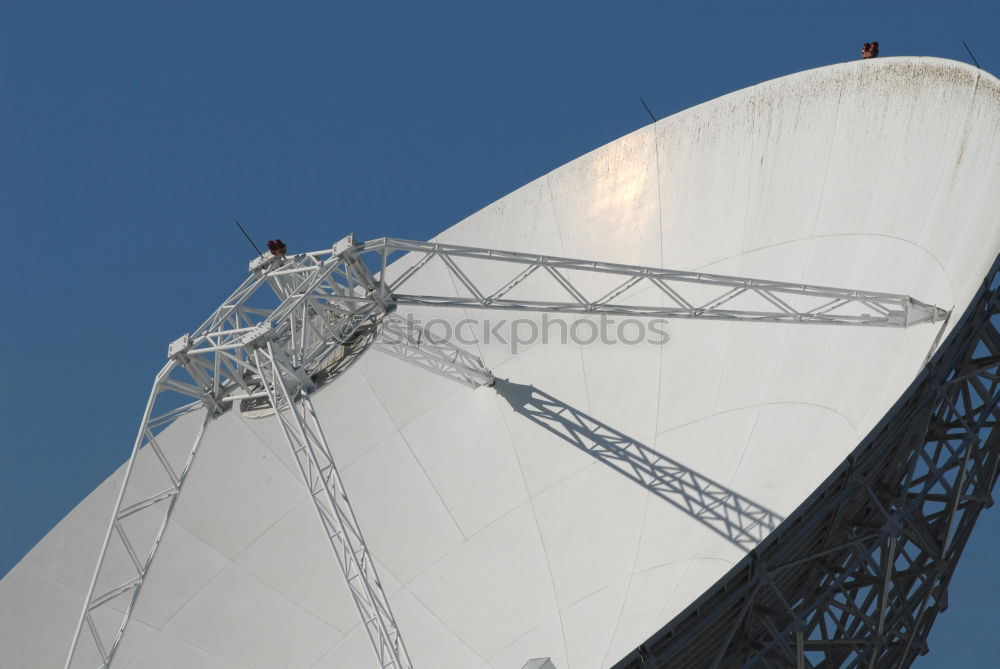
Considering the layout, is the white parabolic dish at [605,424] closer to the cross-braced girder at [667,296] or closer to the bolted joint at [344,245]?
the cross-braced girder at [667,296]

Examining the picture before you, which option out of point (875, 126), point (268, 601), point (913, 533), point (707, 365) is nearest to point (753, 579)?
point (913, 533)

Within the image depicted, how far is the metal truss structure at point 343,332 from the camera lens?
2419 centimetres

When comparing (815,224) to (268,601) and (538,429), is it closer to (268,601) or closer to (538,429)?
(538,429)

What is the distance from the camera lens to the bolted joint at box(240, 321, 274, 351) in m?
24.9

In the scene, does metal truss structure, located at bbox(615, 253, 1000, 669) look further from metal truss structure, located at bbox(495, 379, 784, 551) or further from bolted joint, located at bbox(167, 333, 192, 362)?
bolted joint, located at bbox(167, 333, 192, 362)

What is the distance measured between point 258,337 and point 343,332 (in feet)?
9.00

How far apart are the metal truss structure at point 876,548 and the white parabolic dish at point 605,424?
23.2 inches

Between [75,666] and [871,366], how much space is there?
1507cm

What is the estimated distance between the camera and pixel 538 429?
27.9 metres

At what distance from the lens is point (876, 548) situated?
21797mm

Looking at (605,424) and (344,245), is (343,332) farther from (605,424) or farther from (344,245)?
(605,424)

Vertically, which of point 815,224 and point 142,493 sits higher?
point 142,493

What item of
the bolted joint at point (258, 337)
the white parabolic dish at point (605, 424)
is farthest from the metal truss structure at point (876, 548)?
the bolted joint at point (258, 337)

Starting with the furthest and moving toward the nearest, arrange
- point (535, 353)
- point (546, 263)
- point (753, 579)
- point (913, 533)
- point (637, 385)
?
point (535, 353), point (637, 385), point (546, 263), point (913, 533), point (753, 579)
